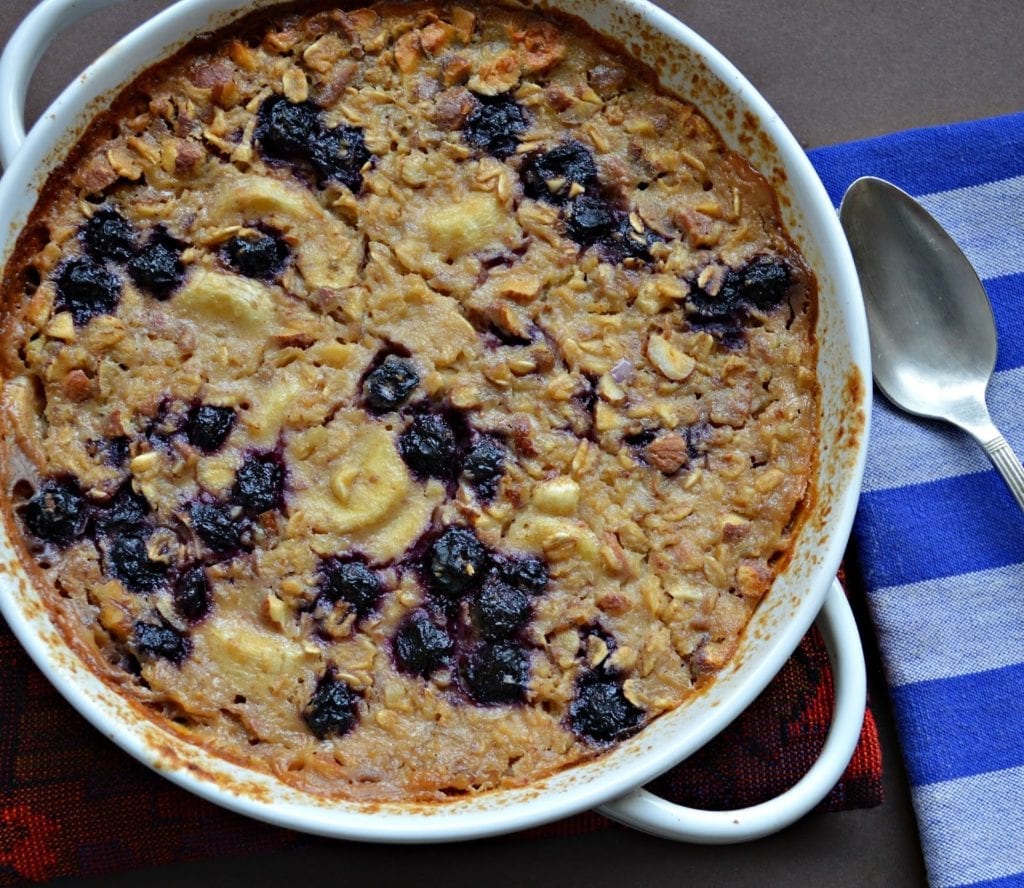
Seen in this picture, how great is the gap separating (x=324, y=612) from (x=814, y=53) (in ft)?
5.85

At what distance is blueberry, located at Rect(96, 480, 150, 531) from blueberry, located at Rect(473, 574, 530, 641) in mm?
629

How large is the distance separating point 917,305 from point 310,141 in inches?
54.1

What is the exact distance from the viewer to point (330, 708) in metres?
1.98

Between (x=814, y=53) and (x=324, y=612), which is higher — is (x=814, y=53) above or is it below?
above

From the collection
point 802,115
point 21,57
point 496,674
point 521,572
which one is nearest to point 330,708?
point 496,674

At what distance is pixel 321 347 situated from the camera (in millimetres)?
2074

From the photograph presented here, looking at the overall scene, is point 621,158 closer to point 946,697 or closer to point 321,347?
point 321,347

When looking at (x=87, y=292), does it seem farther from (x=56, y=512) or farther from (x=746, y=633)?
(x=746, y=633)

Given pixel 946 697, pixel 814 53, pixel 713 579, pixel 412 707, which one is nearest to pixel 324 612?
pixel 412 707

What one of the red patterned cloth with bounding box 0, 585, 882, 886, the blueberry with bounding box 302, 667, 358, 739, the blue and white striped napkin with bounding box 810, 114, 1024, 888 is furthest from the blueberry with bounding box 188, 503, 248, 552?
the blue and white striped napkin with bounding box 810, 114, 1024, 888

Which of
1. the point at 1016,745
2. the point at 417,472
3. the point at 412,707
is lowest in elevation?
the point at 1016,745

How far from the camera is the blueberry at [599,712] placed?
2023 millimetres

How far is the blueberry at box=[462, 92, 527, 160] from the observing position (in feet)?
7.13

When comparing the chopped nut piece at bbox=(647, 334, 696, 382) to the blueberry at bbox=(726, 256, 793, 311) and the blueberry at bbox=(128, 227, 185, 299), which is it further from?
the blueberry at bbox=(128, 227, 185, 299)
